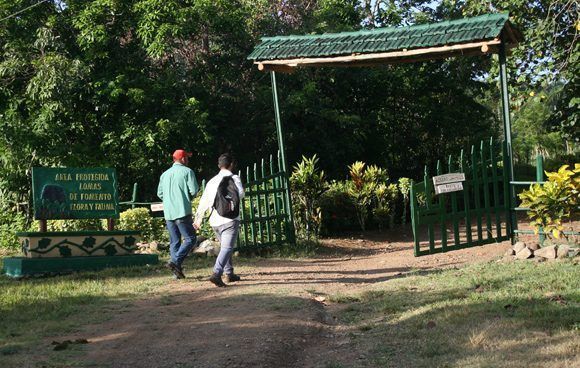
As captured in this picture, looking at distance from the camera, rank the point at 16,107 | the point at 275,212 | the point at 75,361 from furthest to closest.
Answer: the point at 16,107
the point at 275,212
the point at 75,361

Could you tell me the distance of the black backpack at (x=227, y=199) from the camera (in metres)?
10.1

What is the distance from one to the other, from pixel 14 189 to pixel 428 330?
12576 millimetres

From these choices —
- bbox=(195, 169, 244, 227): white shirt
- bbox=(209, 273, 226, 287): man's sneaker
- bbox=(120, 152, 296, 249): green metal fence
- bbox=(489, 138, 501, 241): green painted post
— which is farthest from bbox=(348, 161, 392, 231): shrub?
bbox=(209, 273, 226, 287): man's sneaker

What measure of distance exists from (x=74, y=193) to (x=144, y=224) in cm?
307

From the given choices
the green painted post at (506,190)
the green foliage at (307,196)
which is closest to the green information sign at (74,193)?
the green foliage at (307,196)

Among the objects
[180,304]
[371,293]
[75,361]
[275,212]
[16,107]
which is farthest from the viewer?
[16,107]

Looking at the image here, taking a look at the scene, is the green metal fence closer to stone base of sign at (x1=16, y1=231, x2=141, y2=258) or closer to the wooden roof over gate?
the wooden roof over gate

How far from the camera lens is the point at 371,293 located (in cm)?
974

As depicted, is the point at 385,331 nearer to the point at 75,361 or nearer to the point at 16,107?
the point at 75,361

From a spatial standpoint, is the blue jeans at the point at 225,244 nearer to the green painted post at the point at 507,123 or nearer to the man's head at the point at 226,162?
the man's head at the point at 226,162

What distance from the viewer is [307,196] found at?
52.8 ft

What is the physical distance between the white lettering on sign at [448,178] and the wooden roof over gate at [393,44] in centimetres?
193

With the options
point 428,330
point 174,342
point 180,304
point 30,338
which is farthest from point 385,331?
point 30,338

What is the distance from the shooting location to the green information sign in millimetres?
12133
